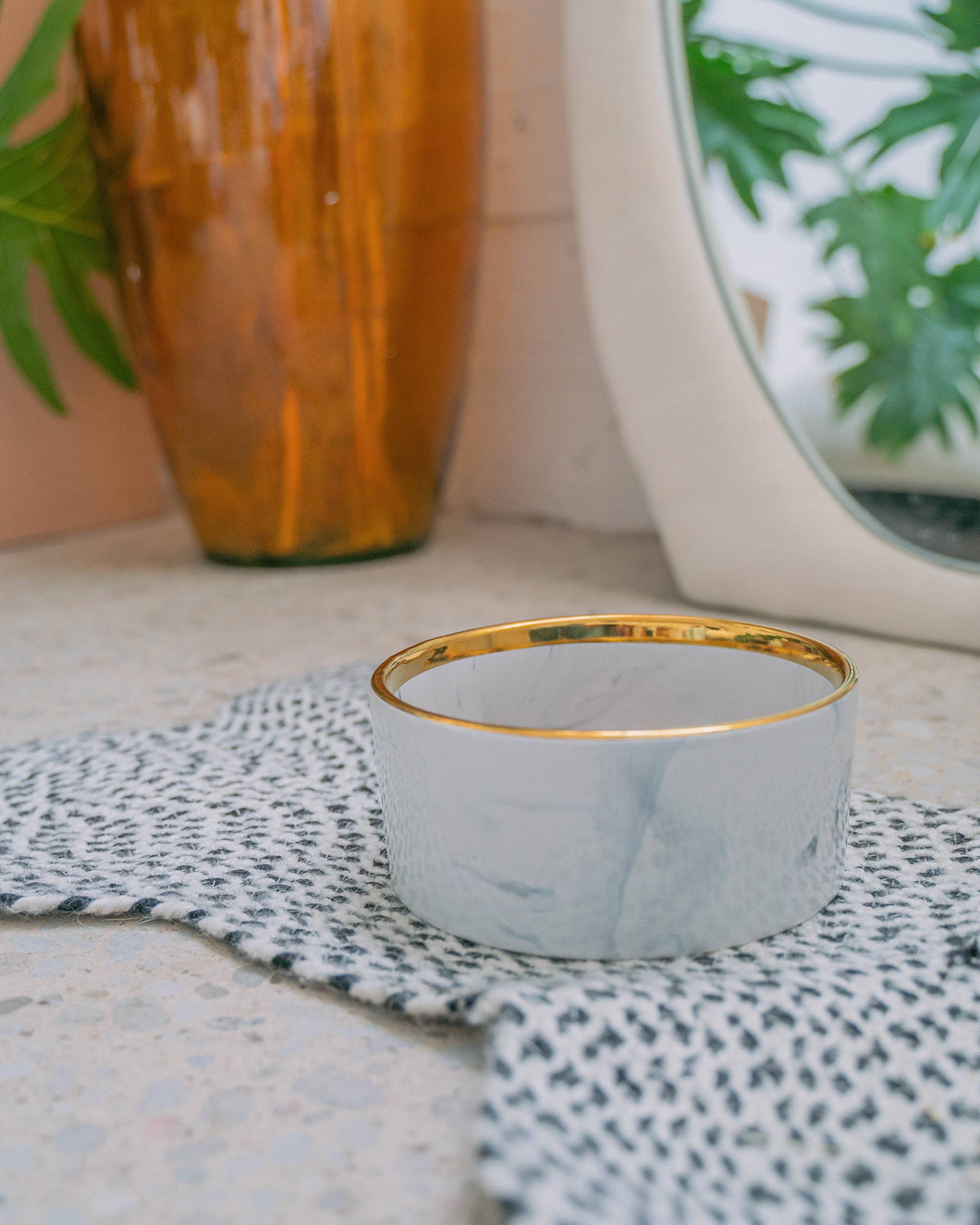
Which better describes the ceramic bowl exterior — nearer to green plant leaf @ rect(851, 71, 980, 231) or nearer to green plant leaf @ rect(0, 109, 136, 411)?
green plant leaf @ rect(851, 71, 980, 231)

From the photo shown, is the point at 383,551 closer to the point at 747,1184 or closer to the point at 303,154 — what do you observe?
the point at 303,154

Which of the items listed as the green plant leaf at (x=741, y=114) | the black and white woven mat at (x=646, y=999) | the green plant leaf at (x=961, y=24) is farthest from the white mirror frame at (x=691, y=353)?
the black and white woven mat at (x=646, y=999)

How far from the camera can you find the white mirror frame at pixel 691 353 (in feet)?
1.99

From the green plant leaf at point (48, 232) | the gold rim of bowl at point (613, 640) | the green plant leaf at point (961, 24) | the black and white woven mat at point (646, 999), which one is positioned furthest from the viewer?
the green plant leaf at point (48, 232)

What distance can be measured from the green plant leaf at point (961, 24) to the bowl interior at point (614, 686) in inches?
15.8

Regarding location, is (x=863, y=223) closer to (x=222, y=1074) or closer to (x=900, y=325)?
(x=900, y=325)

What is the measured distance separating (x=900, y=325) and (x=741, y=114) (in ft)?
0.48

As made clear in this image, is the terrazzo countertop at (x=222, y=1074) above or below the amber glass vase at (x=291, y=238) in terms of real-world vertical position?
below

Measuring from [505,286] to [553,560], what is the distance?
27 centimetres

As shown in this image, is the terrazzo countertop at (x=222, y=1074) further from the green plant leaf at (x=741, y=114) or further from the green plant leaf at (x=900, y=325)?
the green plant leaf at (x=741, y=114)

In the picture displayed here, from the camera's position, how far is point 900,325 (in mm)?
597

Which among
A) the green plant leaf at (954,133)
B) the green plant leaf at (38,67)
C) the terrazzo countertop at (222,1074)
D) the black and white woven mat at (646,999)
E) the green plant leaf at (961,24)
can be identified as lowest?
the terrazzo countertop at (222,1074)

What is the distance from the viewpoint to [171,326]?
0.77m

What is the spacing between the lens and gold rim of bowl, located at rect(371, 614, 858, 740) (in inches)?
11.7
